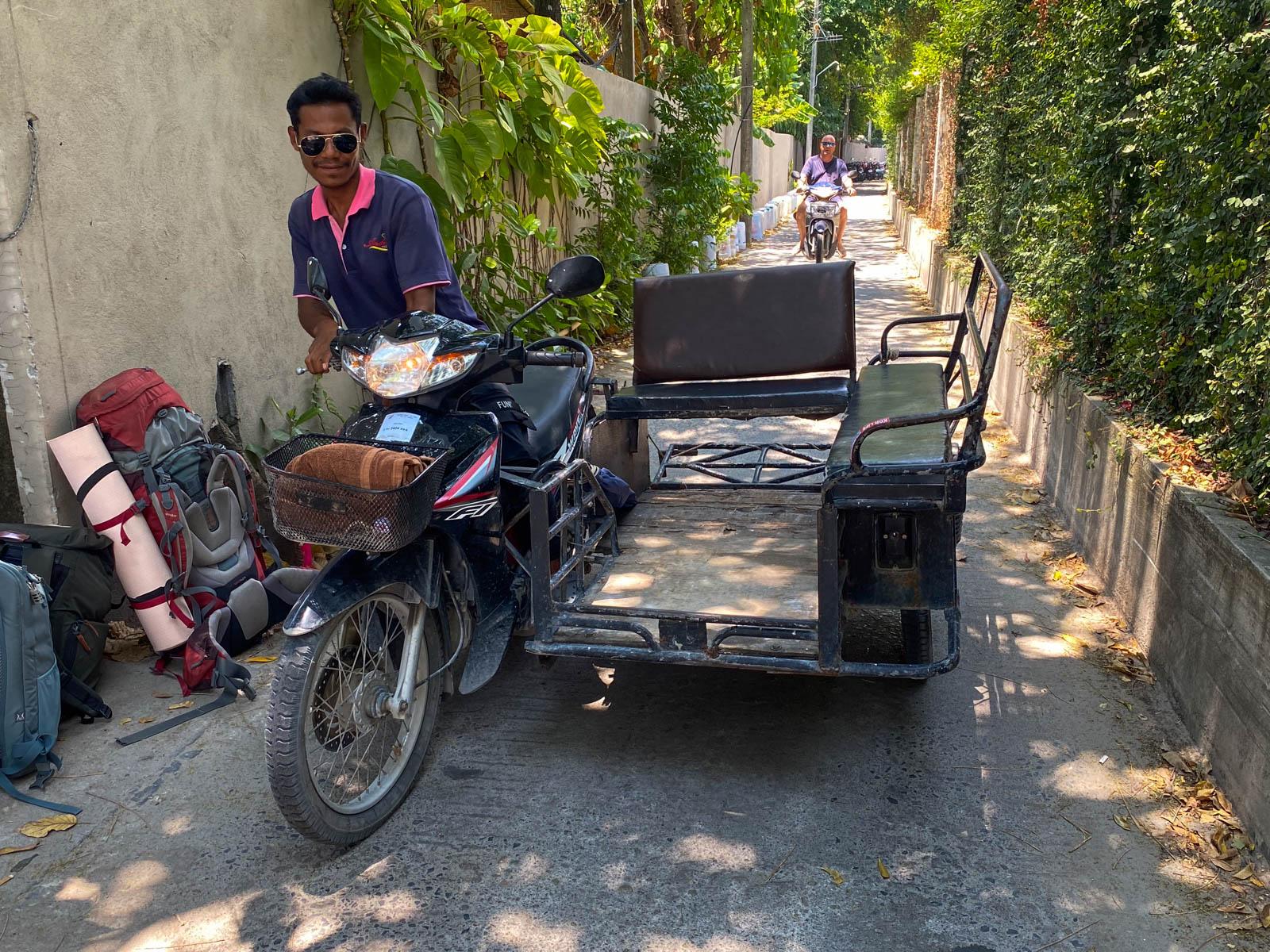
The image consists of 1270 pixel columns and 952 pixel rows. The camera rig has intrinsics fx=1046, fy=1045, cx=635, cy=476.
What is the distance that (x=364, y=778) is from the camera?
125 inches

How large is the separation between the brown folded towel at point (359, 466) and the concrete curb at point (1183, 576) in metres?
2.33

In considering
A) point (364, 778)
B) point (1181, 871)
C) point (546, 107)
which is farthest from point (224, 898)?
point (546, 107)

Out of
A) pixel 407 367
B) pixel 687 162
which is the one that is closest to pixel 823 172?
pixel 687 162

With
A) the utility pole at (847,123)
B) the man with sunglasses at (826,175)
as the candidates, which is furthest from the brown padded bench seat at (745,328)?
the utility pole at (847,123)

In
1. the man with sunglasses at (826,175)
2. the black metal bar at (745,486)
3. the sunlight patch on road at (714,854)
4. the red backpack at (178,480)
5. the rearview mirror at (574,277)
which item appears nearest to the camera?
the sunlight patch on road at (714,854)

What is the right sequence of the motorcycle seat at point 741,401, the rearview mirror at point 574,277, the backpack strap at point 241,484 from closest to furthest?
the rearview mirror at point 574,277
the backpack strap at point 241,484
the motorcycle seat at point 741,401

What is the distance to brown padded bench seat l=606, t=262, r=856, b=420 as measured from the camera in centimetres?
473

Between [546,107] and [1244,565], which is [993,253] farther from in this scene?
[1244,565]

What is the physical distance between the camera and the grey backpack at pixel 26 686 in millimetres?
3215

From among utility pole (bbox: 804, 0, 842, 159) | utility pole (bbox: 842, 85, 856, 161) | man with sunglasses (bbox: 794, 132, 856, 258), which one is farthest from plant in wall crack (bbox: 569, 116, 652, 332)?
utility pole (bbox: 842, 85, 856, 161)

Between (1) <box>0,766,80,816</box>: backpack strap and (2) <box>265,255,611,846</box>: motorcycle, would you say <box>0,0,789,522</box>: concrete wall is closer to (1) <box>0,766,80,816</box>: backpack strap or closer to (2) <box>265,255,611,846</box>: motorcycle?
(1) <box>0,766,80,816</box>: backpack strap

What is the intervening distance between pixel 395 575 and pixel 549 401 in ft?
3.71

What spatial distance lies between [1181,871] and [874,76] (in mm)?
45722

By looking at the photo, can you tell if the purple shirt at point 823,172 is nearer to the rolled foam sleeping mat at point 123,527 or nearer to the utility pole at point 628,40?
the utility pole at point 628,40
